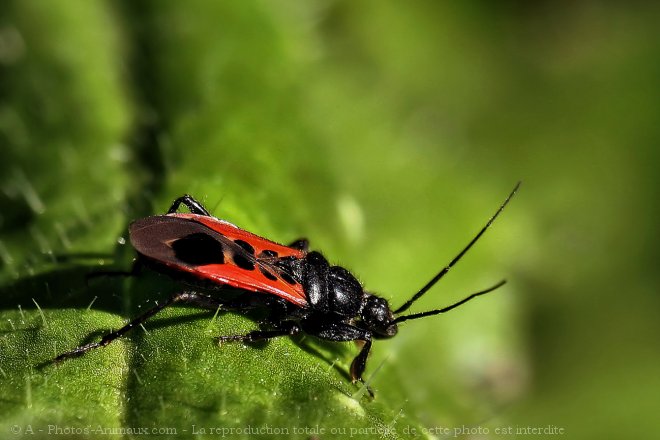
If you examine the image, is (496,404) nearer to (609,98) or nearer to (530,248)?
(530,248)

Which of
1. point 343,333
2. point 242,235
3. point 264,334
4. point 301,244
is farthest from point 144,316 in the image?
point 301,244

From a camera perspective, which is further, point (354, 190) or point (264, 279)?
point (354, 190)

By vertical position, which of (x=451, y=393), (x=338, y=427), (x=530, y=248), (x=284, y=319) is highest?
(x=530, y=248)

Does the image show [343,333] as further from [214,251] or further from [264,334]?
[214,251]

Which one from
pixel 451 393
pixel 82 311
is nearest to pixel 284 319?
pixel 82 311

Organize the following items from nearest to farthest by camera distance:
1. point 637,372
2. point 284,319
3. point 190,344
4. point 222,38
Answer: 1. point 190,344
2. point 284,319
3. point 222,38
4. point 637,372

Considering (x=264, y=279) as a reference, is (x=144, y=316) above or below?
below

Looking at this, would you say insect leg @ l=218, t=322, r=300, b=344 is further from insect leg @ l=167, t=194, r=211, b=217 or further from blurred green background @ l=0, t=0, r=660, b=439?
insect leg @ l=167, t=194, r=211, b=217
